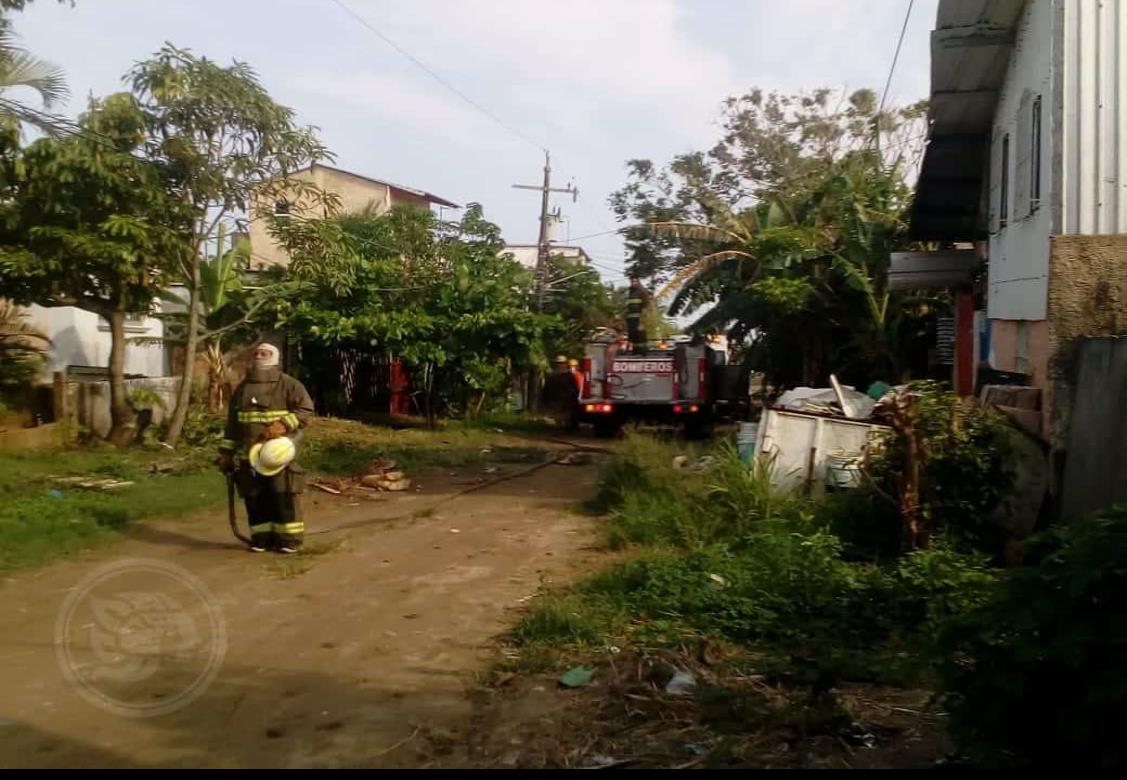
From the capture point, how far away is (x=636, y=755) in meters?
4.72

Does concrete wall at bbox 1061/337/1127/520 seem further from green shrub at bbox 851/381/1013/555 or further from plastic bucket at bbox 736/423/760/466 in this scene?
plastic bucket at bbox 736/423/760/466

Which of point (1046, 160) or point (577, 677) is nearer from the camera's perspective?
point (577, 677)

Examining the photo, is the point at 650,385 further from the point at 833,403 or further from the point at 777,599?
the point at 777,599

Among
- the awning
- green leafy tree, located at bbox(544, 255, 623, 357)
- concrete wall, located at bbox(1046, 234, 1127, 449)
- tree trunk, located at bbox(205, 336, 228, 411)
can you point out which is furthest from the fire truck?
concrete wall, located at bbox(1046, 234, 1127, 449)

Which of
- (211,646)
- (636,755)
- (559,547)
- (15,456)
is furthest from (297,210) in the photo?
(636,755)

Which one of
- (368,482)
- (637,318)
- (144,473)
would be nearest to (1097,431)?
(368,482)

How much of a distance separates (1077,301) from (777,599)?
3492 mm

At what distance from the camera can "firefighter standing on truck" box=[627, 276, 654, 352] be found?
21359mm

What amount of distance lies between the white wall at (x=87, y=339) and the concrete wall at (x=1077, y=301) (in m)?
15.7

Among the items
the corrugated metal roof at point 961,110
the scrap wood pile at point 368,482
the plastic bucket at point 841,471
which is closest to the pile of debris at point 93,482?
the scrap wood pile at point 368,482

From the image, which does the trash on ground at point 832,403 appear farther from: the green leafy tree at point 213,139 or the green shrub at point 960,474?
the green leafy tree at point 213,139

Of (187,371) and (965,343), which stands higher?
(965,343)

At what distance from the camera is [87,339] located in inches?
847

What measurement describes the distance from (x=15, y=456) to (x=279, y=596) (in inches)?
332
